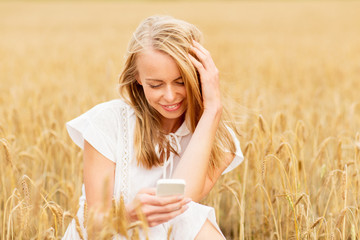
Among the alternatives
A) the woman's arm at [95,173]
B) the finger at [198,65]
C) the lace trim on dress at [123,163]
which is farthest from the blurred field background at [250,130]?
the finger at [198,65]

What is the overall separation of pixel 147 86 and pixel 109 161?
31 centimetres

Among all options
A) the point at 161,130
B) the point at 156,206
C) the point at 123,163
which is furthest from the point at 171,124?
the point at 156,206

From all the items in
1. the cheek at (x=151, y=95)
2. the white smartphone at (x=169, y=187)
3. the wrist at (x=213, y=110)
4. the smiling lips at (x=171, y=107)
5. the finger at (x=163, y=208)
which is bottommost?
the finger at (x=163, y=208)

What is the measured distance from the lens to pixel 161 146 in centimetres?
174

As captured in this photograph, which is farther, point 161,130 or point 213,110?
point 161,130

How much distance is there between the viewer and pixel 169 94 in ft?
5.19

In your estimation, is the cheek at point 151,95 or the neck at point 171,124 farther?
the neck at point 171,124

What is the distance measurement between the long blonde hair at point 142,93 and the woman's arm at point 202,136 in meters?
0.04

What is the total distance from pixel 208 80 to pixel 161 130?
0.29 m

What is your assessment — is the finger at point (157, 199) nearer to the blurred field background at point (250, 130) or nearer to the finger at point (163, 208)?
the finger at point (163, 208)

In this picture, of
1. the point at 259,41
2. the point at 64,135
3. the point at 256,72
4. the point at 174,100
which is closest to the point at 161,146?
the point at 174,100

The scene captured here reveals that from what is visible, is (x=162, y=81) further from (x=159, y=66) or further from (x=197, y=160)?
(x=197, y=160)

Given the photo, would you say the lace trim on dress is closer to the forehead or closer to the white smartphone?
the forehead

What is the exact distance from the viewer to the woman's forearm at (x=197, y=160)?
5.14ft
